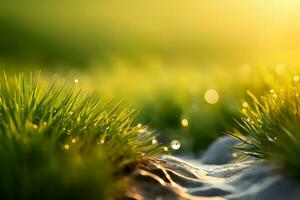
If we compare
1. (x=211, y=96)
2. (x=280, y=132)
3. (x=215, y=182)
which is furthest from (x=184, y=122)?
(x=280, y=132)

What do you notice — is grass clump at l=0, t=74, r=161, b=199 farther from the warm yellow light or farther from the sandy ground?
the warm yellow light

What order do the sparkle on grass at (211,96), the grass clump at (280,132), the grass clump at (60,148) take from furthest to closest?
the sparkle on grass at (211,96) → the grass clump at (280,132) → the grass clump at (60,148)

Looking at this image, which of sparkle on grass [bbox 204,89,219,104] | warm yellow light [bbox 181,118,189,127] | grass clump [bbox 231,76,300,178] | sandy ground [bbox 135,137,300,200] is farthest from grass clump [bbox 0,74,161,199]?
sparkle on grass [bbox 204,89,219,104]

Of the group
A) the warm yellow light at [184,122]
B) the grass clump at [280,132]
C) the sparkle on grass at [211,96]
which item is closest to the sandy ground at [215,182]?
the grass clump at [280,132]

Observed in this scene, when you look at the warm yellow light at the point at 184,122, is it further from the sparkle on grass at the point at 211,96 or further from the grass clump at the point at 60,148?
the grass clump at the point at 60,148

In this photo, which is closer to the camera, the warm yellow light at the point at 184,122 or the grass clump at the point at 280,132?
the grass clump at the point at 280,132

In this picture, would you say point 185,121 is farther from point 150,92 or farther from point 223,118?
point 150,92
